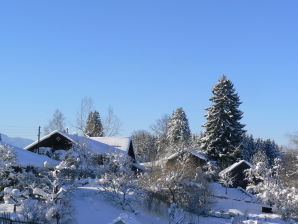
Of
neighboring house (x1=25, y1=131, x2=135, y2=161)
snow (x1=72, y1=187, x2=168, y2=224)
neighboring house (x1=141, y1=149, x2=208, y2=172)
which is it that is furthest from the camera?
neighboring house (x1=25, y1=131, x2=135, y2=161)

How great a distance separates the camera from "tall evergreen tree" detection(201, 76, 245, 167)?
1818 inches

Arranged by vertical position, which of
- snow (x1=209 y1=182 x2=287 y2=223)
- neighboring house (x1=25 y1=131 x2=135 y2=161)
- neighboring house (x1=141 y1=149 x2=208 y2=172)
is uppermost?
neighboring house (x1=25 y1=131 x2=135 y2=161)

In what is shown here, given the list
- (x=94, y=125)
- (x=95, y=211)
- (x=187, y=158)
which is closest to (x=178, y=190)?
(x=95, y=211)

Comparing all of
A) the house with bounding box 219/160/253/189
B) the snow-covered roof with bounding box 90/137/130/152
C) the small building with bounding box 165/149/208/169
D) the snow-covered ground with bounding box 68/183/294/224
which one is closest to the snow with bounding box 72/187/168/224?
the snow-covered ground with bounding box 68/183/294/224

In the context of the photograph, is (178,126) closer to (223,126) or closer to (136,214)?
(223,126)

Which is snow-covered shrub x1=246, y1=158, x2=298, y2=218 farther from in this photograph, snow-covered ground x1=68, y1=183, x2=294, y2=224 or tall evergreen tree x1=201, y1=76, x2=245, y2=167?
tall evergreen tree x1=201, y1=76, x2=245, y2=167

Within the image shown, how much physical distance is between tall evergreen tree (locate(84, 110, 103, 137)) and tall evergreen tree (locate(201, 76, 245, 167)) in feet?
77.0

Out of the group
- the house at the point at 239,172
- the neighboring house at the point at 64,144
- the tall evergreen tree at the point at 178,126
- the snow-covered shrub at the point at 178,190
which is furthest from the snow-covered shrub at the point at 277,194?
the tall evergreen tree at the point at 178,126

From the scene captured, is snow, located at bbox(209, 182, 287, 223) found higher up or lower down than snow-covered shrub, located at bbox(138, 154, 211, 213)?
lower down

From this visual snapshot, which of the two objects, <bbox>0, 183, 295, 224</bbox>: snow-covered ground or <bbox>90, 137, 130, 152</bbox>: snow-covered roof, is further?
<bbox>90, 137, 130, 152</bbox>: snow-covered roof

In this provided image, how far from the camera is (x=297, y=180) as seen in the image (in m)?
36.3

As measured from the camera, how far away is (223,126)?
47.0 m

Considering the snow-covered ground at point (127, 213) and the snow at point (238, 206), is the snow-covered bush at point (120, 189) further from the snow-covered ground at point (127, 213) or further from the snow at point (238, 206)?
the snow at point (238, 206)

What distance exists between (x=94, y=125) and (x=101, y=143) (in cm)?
2402
